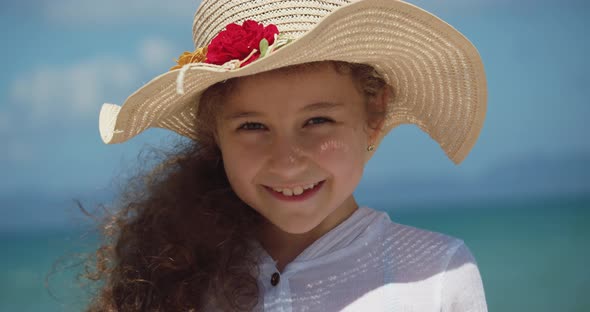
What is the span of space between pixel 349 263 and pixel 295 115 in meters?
0.42

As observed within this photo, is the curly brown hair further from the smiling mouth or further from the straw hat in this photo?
the smiling mouth

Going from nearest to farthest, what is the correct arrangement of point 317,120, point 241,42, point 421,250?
point 241,42, point 317,120, point 421,250

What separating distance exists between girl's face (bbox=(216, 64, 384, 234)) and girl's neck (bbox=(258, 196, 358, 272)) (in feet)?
0.31

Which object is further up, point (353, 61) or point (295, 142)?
point (353, 61)

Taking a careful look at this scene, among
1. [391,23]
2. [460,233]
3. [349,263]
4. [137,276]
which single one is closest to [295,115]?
[391,23]

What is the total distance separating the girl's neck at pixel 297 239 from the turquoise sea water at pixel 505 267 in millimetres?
609

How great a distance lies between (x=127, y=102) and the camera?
1.71 meters

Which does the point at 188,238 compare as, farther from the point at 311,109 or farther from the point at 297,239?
the point at 311,109

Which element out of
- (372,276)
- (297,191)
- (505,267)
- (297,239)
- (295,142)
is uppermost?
(295,142)

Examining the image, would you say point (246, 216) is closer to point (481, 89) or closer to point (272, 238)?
point (272, 238)

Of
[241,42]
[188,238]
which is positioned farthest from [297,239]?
[241,42]

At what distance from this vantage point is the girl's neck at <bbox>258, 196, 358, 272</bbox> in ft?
6.34

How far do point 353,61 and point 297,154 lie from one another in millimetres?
270

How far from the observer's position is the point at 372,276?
184 centimetres
